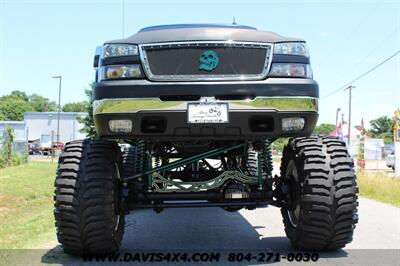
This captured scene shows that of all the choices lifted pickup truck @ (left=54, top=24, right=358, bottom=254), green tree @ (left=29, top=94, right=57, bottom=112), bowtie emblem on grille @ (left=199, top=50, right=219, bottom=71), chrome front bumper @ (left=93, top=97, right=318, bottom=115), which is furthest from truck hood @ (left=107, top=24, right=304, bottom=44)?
green tree @ (left=29, top=94, right=57, bottom=112)

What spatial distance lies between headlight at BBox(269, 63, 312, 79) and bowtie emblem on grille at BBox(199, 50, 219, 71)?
19.8 inches

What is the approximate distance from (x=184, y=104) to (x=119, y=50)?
81 centimetres

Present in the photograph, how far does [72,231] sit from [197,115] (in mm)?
1585

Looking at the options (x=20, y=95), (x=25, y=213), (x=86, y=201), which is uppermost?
(x=20, y=95)

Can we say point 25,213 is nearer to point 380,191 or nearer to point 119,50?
point 119,50

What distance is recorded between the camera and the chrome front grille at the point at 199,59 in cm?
452

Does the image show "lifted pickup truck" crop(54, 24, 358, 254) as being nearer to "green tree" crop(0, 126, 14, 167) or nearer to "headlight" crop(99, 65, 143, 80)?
"headlight" crop(99, 65, 143, 80)

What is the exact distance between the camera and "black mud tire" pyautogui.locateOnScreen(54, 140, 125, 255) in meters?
4.65

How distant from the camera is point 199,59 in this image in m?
4.55

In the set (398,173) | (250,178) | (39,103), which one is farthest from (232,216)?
(39,103)

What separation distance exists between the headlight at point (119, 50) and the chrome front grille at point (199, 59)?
7 centimetres

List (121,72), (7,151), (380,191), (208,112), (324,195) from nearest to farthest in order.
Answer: (208,112) < (121,72) < (324,195) < (380,191) < (7,151)

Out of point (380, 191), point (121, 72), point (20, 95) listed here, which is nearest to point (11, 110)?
point (20, 95)

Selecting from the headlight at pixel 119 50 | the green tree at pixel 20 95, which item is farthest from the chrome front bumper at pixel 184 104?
the green tree at pixel 20 95
